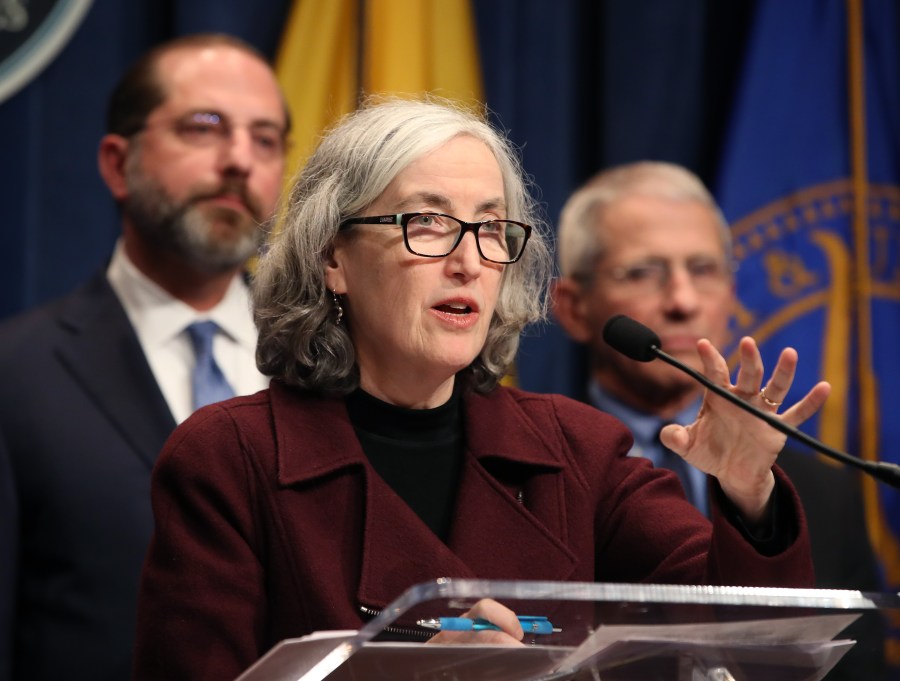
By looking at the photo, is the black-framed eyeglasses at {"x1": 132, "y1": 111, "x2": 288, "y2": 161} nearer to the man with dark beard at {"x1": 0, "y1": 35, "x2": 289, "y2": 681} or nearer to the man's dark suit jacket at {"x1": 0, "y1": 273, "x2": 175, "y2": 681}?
the man with dark beard at {"x1": 0, "y1": 35, "x2": 289, "y2": 681}

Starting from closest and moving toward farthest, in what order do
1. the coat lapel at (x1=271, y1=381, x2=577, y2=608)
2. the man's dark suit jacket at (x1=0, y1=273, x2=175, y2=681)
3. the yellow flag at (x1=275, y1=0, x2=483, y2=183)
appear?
the coat lapel at (x1=271, y1=381, x2=577, y2=608) → the man's dark suit jacket at (x1=0, y1=273, x2=175, y2=681) → the yellow flag at (x1=275, y1=0, x2=483, y2=183)

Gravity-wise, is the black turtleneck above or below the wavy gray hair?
below

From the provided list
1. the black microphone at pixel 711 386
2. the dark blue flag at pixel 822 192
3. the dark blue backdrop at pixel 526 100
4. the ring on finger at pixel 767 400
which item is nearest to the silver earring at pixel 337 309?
the black microphone at pixel 711 386

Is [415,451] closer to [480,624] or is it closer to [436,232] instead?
[436,232]

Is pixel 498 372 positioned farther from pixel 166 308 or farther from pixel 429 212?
pixel 166 308

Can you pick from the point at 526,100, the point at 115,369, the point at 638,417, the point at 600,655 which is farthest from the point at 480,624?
the point at 526,100

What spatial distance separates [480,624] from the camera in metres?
1.35

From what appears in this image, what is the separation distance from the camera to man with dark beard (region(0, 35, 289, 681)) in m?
2.59

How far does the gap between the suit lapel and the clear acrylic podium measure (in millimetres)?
1410

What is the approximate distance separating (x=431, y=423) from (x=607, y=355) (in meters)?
1.34

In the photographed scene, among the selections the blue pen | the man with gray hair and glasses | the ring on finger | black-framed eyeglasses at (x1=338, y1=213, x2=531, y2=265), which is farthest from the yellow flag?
the blue pen

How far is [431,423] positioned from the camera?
78.2 inches

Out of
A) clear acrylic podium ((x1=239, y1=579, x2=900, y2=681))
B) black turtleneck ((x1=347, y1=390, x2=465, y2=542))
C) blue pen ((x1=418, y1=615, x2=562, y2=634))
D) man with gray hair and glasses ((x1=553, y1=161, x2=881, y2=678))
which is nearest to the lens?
clear acrylic podium ((x1=239, y1=579, x2=900, y2=681))

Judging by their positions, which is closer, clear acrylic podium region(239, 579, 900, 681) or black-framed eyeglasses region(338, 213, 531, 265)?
clear acrylic podium region(239, 579, 900, 681)
